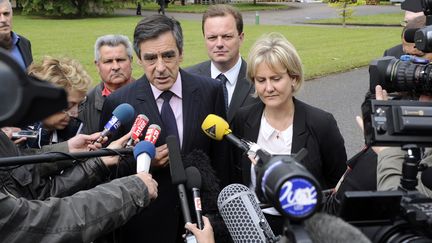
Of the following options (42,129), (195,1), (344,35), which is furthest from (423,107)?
(195,1)

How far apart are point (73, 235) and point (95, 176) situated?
687 mm

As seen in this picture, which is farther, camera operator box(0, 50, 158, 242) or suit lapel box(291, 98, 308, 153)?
suit lapel box(291, 98, 308, 153)

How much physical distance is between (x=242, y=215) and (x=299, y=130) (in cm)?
102

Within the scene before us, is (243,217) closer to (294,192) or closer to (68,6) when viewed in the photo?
(294,192)

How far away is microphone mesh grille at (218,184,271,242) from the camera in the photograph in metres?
1.99

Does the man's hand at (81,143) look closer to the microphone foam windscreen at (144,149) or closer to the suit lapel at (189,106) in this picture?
the microphone foam windscreen at (144,149)

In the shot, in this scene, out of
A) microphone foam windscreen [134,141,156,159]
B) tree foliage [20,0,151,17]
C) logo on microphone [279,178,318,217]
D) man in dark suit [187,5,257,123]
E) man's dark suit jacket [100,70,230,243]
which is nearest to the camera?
logo on microphone [279,178,318,217]

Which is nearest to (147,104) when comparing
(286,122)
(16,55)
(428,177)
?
(286,122)

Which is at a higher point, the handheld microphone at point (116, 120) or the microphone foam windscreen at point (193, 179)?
the handheld microphone at point (116, 120)

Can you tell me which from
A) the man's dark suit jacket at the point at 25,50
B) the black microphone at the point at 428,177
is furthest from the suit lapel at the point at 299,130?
the man's dark suit jacket at the point at 25,50

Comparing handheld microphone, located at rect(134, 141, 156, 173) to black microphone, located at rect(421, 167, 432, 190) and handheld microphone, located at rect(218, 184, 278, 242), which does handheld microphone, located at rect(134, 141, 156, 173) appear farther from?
black microphone, located at rect(421, 167, 432, 190)

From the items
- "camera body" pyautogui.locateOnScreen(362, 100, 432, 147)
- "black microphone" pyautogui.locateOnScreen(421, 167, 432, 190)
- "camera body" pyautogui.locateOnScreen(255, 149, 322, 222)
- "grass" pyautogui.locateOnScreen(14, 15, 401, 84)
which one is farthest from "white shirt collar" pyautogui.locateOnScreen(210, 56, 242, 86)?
"grass" pyautogui.locateOnScreen(14, 15, 401, 84)

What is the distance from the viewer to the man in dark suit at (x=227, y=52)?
13.3 feet

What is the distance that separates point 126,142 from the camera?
2.50 metres
